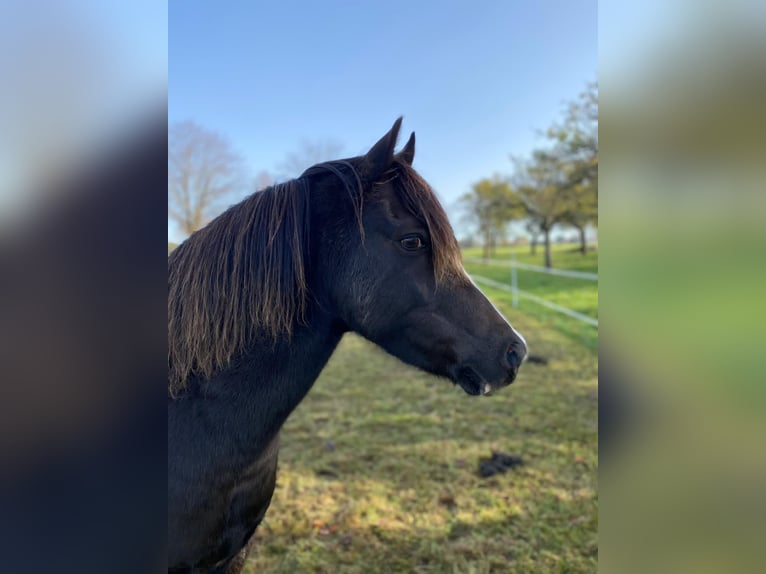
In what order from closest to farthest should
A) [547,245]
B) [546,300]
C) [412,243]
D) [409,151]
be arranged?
1. [412,243]
2. [409,151]
3. [546,300]
4. [547,245]

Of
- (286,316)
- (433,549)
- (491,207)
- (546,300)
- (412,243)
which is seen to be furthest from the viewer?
(491,207)

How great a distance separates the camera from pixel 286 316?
138 centimetres

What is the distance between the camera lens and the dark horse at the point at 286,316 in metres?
1.33

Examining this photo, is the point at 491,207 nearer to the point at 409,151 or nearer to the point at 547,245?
the point at 547,245

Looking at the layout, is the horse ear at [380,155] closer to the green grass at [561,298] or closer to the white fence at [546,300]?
the white fence at [546,300]

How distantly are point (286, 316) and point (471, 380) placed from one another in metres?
0.70

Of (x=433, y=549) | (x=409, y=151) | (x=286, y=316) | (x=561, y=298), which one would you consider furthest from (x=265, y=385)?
(x=561, y=298)

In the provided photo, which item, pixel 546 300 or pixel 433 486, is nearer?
pixel 433 486

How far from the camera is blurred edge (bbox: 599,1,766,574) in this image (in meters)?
0.57

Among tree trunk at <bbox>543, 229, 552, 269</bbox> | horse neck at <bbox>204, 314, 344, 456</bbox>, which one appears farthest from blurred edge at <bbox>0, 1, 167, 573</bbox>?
tree trunk at <bbox>543, 229, 552, 269</bbox>

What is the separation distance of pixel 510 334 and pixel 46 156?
137cm

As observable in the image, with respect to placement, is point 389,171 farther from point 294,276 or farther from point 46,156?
point 46,156

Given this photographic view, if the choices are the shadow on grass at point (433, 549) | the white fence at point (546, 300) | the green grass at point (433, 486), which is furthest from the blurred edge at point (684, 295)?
the white fence at point (546, 300)

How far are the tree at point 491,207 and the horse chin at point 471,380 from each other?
72.6 feet
